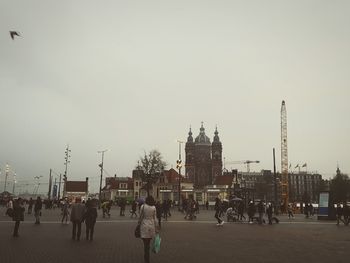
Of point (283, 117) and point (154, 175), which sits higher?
point (283, 117)

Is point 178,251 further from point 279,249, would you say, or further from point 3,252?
point 3,252

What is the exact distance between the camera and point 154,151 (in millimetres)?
92688

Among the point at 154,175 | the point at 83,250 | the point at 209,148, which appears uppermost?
the point at 209,148

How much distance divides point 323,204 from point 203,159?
406ft

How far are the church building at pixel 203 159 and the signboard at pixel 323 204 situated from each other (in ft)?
372

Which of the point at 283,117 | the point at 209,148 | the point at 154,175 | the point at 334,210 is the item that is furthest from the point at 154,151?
the point at 209,148

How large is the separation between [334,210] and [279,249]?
Result: 27.0 m

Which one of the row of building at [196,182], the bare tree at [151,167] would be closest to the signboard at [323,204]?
the bare tree at [151,167]

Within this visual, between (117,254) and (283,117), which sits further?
(283,117)

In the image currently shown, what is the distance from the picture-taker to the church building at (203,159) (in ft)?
517

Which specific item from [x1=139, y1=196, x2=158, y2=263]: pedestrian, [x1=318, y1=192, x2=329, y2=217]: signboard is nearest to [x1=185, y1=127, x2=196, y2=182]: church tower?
[x1=318, y1=192, x2=329, y2=217]: signboard

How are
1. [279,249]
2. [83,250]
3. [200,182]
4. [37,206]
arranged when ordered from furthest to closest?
[200,182] < [37,206] < [279,249] < [83,250]

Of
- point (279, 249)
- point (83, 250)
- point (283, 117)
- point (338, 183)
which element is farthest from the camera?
point (338, 183)

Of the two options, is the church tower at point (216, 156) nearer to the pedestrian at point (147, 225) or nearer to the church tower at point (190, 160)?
the church tower at point (190, 160)
